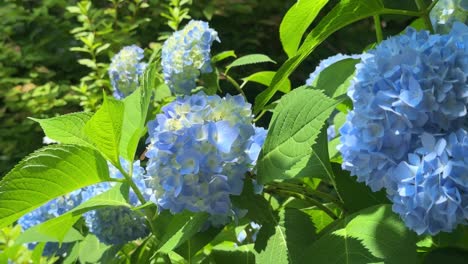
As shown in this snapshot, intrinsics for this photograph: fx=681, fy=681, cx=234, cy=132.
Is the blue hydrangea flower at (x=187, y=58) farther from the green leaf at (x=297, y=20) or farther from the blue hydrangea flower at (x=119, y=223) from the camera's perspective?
the green leaf at (x=297, y=20)

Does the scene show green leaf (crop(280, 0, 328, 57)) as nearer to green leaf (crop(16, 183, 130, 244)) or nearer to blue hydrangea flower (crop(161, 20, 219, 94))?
green leaf (crop(16, 183, 130, 244))

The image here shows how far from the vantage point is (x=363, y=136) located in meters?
0.54

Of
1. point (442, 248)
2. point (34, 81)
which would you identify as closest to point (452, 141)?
point (442, 248)

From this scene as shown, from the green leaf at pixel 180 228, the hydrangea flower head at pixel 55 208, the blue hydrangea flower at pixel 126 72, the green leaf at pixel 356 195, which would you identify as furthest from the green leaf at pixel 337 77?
the blue hydrangea flower at pixel 126 72

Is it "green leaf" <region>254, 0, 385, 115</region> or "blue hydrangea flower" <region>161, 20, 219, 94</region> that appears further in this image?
"blue hydrangea flower" <region>161, 20, 219, 94</region>

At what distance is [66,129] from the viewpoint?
72 cm

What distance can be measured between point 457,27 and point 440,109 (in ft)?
0.26

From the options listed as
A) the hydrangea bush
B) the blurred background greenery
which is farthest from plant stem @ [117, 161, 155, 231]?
the blurred background greenery

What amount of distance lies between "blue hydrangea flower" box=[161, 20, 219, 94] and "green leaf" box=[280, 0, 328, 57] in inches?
18.0

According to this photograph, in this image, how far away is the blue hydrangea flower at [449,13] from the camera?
0.60 m

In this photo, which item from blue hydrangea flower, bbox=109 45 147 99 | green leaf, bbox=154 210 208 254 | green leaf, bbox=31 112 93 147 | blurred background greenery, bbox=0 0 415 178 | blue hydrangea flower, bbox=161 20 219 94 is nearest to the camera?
green leaf, bbox=154 210 208 254

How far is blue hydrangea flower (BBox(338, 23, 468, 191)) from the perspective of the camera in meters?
0.51

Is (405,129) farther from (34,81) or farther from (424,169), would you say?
(34,81)

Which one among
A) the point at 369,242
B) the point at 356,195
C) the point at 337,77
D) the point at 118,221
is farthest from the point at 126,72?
the point at 369,242
